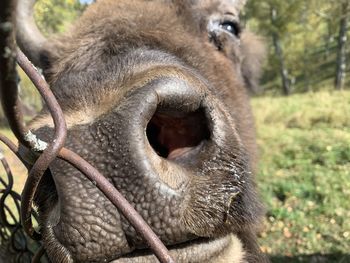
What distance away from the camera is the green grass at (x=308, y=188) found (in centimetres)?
696

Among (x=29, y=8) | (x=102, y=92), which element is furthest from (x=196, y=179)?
(x=29, y=8)

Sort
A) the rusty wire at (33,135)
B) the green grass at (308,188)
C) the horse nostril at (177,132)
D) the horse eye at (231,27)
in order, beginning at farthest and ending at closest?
the green grass at (308,188)
the horse eye at (231,27)
the horse nostril at (177,132)
the rusty wire at (33,135)

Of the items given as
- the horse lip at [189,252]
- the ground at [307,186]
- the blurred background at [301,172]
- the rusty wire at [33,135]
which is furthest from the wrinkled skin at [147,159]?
the ground at [307,186]

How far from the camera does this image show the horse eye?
4041 millimetres

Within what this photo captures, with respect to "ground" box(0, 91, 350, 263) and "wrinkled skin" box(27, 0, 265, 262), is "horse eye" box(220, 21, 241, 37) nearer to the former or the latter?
"wrinkled skin" box(27, 0, 265, 262)

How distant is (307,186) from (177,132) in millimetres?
7172

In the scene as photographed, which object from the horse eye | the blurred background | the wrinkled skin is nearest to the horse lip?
the wrinkled skin

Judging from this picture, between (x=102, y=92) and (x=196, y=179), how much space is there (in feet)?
2.02

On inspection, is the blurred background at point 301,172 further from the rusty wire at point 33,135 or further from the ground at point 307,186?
the rusty wire at point 33,135

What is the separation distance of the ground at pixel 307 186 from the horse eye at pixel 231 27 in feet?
7.24

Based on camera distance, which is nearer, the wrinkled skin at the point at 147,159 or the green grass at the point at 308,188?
the wrinkled skin at the point at 147,159

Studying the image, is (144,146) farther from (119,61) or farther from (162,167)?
(119,61)

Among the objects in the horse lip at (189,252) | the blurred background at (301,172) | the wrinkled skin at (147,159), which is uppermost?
the wrinkled skin at (147,159)

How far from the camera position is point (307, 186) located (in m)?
8.91
